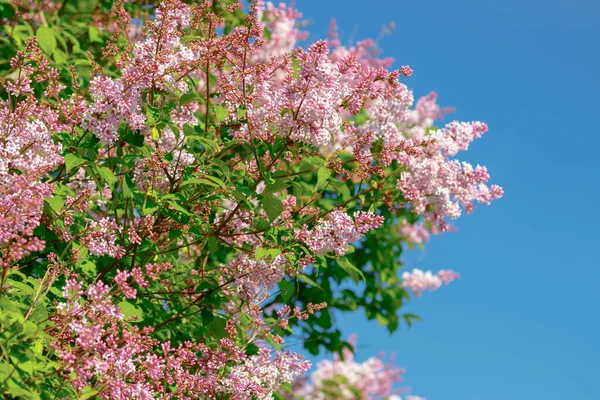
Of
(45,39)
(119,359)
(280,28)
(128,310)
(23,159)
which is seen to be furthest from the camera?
(280,28)

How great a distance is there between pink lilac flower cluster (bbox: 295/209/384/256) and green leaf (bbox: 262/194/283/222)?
9.7 inches

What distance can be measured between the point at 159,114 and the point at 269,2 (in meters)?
4.85

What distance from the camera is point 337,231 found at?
384 cm

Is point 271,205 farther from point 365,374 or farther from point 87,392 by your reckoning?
point 365,374

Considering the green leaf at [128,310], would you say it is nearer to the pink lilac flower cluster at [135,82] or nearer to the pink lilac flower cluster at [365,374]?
the pink lilac flower cluster at [135,82]

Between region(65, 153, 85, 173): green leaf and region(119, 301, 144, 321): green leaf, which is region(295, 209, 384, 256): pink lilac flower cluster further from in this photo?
region(65, 153, 85, 173): green leaf

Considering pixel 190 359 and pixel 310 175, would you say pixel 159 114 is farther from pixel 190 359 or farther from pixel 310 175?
pixel 310 175

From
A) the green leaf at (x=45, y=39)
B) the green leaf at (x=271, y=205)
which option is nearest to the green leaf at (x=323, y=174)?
the green leaf at (x=271, y=205)

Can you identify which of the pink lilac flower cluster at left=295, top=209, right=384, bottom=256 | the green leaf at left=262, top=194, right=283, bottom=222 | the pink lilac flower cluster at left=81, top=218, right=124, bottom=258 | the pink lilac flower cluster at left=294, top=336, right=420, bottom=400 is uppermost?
the pink lilac flower cluster at left=294, top=336, right=420, bottom=400

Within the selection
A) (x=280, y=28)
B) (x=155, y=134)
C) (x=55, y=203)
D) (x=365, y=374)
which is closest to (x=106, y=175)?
(x=55, y=203)

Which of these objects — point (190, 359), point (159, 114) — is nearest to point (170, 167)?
point (159, 114)

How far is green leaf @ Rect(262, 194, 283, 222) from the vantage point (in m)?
3.56

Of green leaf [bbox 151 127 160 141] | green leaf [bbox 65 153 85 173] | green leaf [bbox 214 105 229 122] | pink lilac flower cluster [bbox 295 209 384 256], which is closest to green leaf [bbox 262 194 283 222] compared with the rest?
pink lilac flower cluster [bbox 295 209 384 256]

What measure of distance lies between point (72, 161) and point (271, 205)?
95cm
